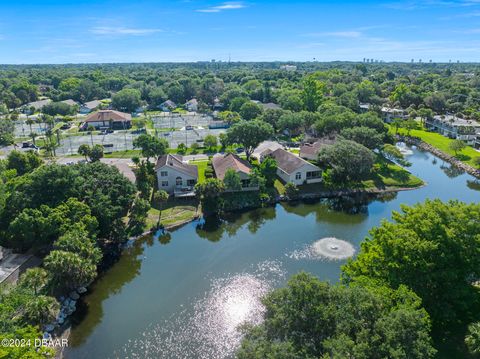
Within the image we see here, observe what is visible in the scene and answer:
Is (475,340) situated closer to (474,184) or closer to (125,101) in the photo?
(474,184)

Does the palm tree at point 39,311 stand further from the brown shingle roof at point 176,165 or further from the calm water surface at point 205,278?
the brown shingle roof at point 176,165

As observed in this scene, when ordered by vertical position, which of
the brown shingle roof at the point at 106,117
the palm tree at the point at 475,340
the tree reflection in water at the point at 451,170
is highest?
the brown shingle roof at the point at 106,117

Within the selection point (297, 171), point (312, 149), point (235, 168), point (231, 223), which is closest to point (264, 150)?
point (312, 149)

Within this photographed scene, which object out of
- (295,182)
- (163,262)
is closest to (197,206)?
(163,262)

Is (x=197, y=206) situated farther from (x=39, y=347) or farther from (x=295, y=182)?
(x=39, y=347)

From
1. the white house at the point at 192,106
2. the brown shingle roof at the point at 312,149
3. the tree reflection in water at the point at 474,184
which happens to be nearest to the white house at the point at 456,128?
the tree reflection in water at the point at 474,184

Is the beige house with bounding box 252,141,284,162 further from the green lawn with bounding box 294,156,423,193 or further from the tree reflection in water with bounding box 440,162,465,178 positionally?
the tree reflection in water with bounding box 440,162,465,178
